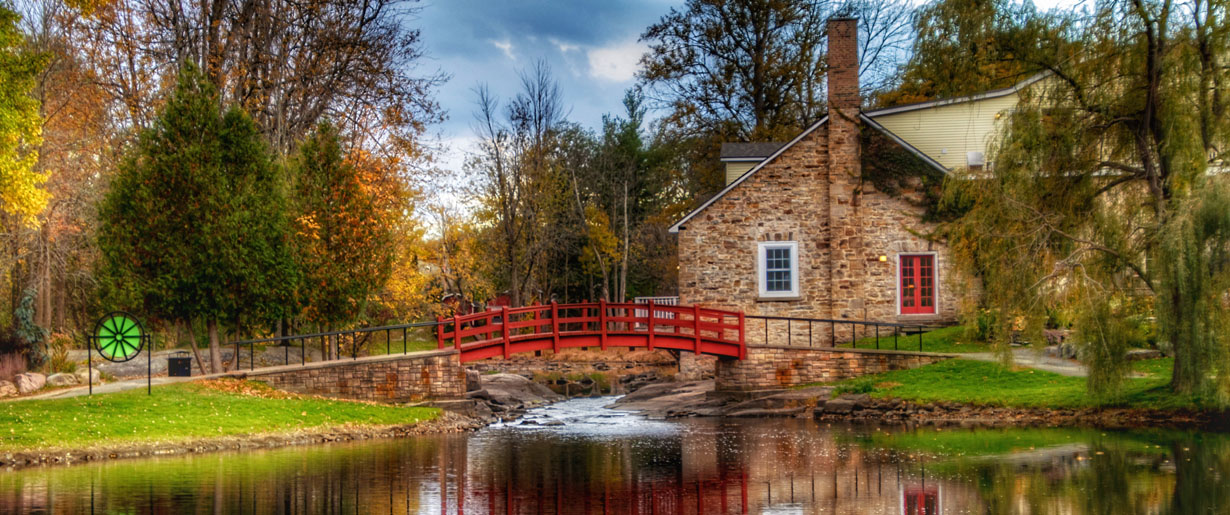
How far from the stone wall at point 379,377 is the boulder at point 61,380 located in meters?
3.64

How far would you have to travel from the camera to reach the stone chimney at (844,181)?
98.5 feet

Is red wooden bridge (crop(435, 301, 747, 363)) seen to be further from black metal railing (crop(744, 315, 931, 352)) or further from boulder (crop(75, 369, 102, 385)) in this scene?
boulder (crop(75, 369, 102, 385))

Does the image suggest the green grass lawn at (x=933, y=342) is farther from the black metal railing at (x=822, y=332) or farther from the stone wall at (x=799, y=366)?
the stone wall at (x=799, y=366)

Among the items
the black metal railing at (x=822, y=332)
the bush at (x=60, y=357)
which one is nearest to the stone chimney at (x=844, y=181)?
the black metal railing at (x=822, y=332)

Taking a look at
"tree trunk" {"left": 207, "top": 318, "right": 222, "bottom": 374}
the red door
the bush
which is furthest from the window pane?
the bush

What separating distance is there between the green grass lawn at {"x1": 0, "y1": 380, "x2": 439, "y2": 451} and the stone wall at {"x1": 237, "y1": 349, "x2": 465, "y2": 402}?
0.69 m

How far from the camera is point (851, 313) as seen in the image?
29969 millimetres

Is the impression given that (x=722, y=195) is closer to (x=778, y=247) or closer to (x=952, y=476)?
(x=778, y=247)

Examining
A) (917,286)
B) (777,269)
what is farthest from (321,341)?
(917,286)

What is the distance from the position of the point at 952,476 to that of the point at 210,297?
1514 centimetres

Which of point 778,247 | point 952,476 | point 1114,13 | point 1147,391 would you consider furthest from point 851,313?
point 952,476

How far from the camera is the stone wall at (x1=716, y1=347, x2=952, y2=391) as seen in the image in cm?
2692

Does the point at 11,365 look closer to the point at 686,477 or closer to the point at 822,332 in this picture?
the point at 686,477

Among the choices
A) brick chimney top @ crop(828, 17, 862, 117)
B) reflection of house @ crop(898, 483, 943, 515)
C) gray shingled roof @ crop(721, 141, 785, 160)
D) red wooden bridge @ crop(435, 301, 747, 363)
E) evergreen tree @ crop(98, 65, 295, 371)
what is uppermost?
brick chimney top @ crop(828, 17, 862, 117)
